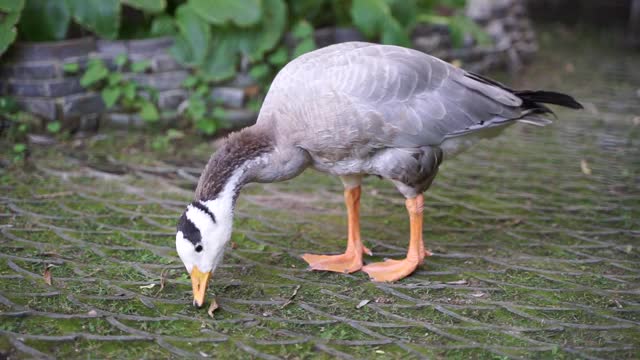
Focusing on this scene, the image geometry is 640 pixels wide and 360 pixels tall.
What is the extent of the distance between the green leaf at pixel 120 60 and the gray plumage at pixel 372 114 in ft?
8.91

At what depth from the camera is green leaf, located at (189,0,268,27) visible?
6.09m

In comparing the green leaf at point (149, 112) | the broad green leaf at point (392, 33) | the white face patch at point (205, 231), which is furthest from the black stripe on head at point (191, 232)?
the broad green leaf at point (392, 33)

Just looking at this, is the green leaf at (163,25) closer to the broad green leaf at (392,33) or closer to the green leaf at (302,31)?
the green leaf at (302,31)

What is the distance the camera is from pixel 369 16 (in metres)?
6.72

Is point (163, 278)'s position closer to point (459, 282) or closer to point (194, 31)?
point (459, 282)

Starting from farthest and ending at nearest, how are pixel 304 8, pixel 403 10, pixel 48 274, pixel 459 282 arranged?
pixel 403 10 → pixel 304 8 → pixel 459 282 → pixel 48 274

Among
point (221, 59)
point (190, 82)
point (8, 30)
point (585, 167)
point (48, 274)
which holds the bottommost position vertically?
point (48, 274)

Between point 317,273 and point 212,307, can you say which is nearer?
point 212,307

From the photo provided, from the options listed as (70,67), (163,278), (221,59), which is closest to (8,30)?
(70,67)

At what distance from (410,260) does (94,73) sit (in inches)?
135

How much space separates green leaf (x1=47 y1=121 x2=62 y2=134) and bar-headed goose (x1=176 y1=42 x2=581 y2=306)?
2855mm

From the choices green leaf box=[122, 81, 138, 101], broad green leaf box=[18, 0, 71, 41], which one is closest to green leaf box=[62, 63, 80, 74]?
broad green leaf box=[18, 0, 71, 41]

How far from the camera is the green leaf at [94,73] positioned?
6.15 meters

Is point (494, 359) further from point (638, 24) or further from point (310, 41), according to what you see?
point (638, 24)
